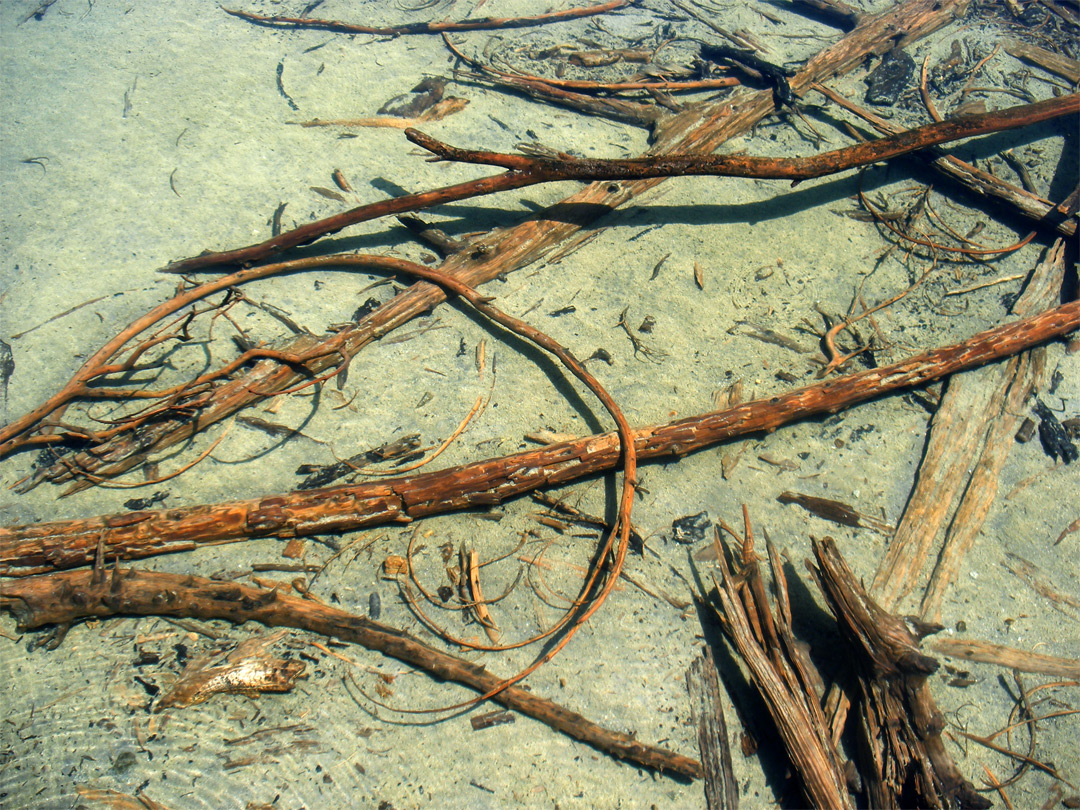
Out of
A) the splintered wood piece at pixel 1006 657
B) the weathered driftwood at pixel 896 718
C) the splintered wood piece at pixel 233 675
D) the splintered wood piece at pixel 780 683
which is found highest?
the splintered wood piece at pixel 1006 657

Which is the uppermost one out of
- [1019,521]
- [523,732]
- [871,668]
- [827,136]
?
[827,136]

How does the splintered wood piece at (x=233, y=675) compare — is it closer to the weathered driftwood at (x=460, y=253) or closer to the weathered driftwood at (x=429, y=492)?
the weathered driftwood at (x=429, y=492)

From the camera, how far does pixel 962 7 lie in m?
6.25

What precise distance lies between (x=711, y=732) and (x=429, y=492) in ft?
5.00

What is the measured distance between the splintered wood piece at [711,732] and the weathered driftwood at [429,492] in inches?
39.9

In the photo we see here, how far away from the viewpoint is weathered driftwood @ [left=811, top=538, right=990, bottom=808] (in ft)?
7.69

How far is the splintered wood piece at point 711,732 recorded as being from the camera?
2451 millimetres

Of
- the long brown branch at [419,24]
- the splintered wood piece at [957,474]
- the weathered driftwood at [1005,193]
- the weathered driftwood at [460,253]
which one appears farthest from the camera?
the long brown branch at [419,24]

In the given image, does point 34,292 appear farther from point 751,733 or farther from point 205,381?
point 751,733

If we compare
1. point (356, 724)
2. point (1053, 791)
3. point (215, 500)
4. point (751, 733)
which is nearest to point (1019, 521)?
point (1053, 791)

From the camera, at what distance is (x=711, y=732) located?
8.47 feet

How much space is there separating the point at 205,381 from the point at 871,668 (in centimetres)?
326

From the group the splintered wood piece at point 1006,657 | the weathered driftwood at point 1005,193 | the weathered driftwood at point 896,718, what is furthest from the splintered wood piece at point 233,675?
the weathered driftwood at point 1005,193

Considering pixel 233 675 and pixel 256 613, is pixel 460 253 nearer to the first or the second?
pixel 256 613
